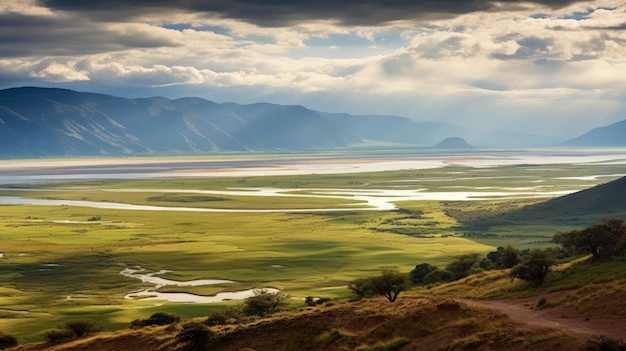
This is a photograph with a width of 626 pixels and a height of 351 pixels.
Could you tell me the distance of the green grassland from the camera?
8375 centimetres

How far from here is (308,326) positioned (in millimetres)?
44812

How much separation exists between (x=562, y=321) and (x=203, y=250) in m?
90.1

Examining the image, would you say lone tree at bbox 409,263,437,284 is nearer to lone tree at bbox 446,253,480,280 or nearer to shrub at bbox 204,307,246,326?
lone tree at bbox 446,253,480,280

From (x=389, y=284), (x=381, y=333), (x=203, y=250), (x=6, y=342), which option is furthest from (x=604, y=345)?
(x=203, y=250)

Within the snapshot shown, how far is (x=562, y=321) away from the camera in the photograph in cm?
3881

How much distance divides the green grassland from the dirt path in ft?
130

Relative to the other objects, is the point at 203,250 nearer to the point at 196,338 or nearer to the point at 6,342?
the point at 6,342

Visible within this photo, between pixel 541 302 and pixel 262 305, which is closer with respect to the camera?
pixel 541 302

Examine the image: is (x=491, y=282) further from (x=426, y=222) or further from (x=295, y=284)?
(x=426, y=222)

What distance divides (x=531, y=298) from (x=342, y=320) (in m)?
12.3

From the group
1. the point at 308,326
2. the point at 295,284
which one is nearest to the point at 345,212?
the point at 295,284

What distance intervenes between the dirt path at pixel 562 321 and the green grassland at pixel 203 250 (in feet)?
130

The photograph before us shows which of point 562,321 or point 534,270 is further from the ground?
point 534,270

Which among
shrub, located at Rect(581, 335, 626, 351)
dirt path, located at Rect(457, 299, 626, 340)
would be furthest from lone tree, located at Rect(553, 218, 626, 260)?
shrub, located at Rect(581, 335, 626, 351)
